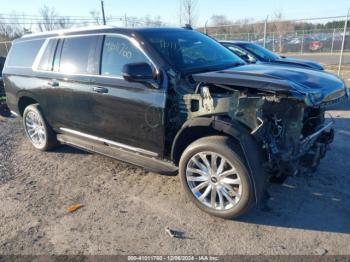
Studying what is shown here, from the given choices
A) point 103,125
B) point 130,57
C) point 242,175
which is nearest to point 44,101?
point 103,125

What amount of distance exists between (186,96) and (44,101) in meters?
2.91

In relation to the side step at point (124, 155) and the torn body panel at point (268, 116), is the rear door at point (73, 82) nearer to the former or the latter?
the side step at point (124, 155)

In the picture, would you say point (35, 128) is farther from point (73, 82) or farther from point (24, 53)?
point (73, 82)

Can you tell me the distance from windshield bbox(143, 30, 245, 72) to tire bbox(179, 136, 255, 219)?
0.97 meters

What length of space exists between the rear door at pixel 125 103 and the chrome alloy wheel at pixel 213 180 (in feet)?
1.74

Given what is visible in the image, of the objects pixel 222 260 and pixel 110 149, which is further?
pixel 110 149

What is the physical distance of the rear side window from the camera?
177 inches

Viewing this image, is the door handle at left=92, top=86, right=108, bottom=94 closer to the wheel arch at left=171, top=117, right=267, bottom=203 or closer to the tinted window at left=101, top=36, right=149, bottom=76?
the tinted window at left=101, top=36, right=149, bottom=76

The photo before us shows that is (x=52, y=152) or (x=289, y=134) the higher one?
(x=289, y=134)

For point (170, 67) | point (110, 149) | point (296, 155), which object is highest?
point (170, 67)

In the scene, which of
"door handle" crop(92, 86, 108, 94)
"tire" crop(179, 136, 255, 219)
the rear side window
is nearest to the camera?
"tire" crop(179, 136, 255, 219)

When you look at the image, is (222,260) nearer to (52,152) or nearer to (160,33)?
(160,33)

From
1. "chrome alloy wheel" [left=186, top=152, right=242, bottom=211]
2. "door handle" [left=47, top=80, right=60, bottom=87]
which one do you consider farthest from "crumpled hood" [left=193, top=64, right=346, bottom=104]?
"door handle" [left=47, top=80, right=60, bottom=87]

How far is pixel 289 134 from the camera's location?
3.35 meters
